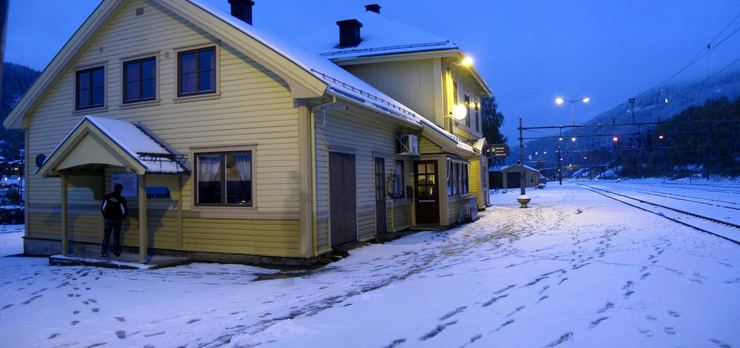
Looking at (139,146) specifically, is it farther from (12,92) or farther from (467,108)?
(12,92)

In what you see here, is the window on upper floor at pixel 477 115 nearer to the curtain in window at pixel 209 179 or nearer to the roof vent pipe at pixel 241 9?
the roof vent pipe at pixel 241 9

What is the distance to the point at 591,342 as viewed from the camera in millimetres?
5172

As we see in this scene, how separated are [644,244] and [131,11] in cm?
1315

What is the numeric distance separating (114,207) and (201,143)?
2.33 metres

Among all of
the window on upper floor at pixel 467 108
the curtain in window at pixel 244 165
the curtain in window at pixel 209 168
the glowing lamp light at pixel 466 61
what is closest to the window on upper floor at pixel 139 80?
the curtain in window at pixel 209 168

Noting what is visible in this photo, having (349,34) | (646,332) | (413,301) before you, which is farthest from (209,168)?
(349,34)

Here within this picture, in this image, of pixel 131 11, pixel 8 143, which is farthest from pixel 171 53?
pixel 8 143

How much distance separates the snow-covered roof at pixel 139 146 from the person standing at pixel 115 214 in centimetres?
113

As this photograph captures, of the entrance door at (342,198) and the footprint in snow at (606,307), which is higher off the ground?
the entrance door at (342,198)

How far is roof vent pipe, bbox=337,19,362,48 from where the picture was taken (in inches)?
789

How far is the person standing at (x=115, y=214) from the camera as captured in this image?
11.4 m

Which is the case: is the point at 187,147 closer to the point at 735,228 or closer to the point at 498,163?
the point at 735,228

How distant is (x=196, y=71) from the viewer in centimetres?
1177

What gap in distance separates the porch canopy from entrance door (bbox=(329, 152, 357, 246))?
10.8 feet
